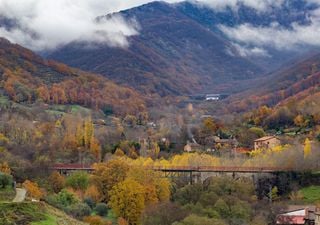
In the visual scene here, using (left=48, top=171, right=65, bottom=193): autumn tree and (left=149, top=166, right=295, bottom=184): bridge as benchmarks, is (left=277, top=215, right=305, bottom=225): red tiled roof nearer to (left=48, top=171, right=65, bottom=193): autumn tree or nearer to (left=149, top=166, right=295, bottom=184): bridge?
(left=149, top=166, right=295, bottom=184): bridge

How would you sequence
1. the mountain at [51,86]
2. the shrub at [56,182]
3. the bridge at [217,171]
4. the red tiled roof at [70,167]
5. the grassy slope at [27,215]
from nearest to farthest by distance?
the grassy slope at [27,215], the shrub at [56,182], the bridge at [217,171], the red tiled roof at [70,167], the mountain at [51,86]

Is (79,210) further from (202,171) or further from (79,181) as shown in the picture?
(202,171)

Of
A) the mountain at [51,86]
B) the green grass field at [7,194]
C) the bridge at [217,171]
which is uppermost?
the mountain at [51,86]

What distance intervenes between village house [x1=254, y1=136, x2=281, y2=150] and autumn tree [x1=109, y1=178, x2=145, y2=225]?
44275mm

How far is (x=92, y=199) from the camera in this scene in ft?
188

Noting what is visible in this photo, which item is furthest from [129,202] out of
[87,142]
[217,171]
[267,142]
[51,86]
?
[51,86]

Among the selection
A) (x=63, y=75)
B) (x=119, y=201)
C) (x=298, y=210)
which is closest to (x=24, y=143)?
(x=119, y=201)

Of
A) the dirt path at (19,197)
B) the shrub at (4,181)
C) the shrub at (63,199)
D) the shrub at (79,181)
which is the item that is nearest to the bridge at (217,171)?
the shrub at (79,181)

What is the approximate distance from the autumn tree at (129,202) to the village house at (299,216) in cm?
1094

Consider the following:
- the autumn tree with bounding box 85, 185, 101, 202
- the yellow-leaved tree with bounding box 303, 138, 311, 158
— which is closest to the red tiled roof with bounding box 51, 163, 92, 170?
the autumn tree with bounding box 85, 185, 101, 202

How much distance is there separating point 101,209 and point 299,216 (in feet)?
52.3

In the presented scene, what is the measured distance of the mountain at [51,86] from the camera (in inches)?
5586

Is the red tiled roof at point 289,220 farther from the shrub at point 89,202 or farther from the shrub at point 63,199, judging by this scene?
the shrub at point 63,199

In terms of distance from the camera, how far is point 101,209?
53594mm
